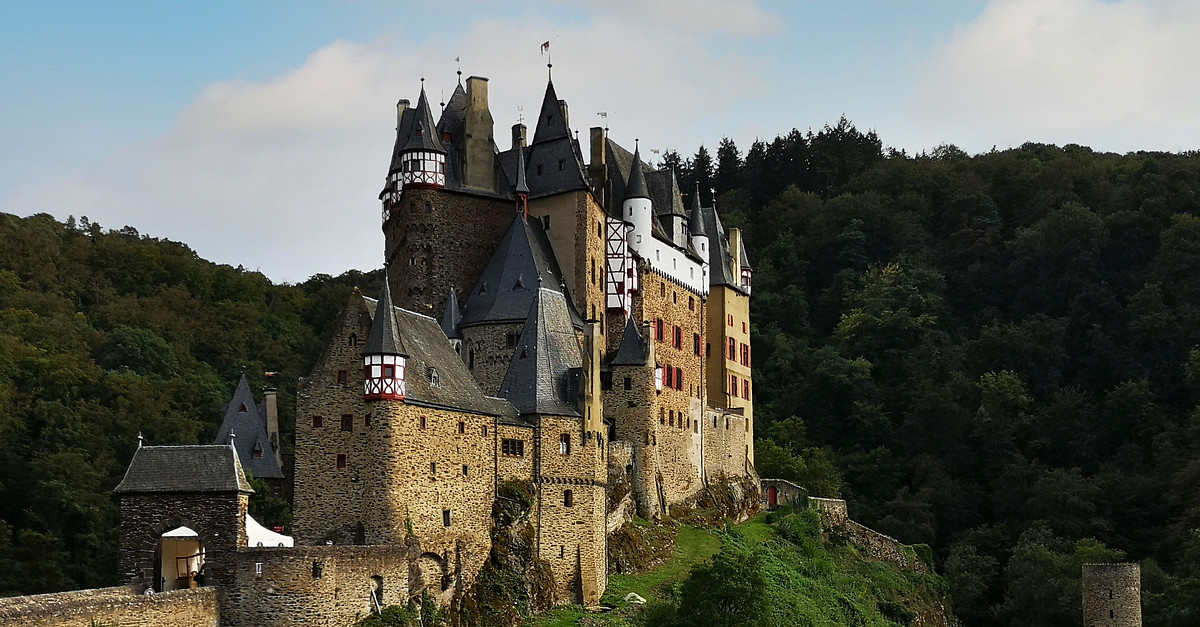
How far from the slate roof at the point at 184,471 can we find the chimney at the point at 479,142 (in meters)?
24.2

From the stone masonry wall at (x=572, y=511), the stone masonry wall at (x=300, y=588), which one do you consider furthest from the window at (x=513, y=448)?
the stone masonry wall at (x=300, y=588)

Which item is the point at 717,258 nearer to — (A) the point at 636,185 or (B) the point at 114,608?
(A) the point at 636,185

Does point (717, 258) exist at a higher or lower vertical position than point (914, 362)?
higher

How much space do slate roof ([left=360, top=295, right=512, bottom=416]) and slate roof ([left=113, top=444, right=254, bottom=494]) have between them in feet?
21.4

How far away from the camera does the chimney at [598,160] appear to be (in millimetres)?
68000

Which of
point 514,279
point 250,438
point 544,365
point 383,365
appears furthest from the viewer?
point 514,279

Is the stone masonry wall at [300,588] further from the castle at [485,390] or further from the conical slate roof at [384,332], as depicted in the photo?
the conical slate roof at [384,332]

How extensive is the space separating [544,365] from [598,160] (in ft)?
56.7

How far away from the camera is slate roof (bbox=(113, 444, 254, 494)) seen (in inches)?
1609

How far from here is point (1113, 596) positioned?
64062mm

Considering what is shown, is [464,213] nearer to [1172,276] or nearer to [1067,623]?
[1067,623]

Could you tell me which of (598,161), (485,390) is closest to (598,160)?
(598,161)

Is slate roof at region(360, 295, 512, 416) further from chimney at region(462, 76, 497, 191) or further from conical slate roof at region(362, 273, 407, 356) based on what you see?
chimney at region(462, 76, 497, 191)

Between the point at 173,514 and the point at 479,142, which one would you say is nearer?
the point at 173,514
